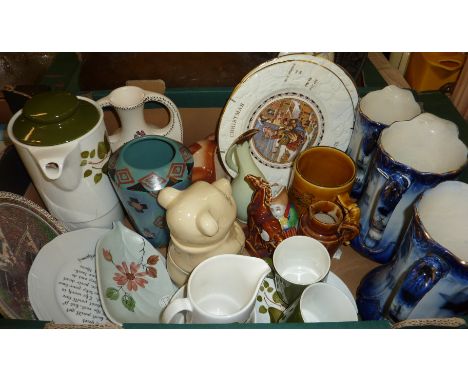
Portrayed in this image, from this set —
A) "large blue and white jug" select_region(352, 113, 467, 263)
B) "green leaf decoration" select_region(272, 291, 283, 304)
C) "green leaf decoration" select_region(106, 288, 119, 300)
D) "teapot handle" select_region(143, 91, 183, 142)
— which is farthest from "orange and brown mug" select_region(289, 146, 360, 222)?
"green leaf decoration" select_region(106, 288, 119, 300)

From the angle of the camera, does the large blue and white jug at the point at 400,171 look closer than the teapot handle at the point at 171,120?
Yes

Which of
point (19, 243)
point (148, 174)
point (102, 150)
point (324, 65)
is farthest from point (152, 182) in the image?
point (324, 65)

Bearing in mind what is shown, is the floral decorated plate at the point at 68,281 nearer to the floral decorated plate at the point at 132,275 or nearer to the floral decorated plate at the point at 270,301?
the floral decorated plate at the point at 132,275

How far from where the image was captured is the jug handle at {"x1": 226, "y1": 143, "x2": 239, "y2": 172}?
0.72m

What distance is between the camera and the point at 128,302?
2.26 feet

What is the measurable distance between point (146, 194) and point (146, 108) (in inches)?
11.5

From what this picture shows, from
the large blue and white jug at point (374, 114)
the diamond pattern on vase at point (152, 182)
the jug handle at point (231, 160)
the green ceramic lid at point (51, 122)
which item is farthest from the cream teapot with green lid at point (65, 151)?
the large blue and white jug at point (374, 114)

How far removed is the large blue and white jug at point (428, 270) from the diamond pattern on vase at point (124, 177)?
439mm

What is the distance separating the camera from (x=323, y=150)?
735 mm

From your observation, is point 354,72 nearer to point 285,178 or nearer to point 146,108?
point 285,178

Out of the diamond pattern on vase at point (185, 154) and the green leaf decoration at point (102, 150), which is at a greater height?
the diamond pattern on vase at point (185, 154)

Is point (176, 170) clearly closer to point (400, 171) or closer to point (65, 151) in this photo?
point (65, 151)

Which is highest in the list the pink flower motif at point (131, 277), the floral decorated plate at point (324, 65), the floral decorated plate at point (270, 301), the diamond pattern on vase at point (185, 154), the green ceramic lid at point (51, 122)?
the floral decorated plate at point (324, 65)

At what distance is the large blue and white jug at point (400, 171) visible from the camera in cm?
61
